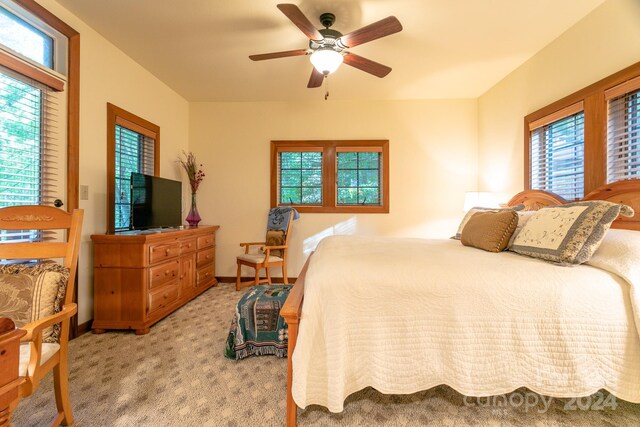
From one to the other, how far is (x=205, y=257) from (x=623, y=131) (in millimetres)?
4217

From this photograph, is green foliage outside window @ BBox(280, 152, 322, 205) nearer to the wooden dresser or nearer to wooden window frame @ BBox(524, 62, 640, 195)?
the wooden dresser

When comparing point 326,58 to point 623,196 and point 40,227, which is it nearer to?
point 40,227

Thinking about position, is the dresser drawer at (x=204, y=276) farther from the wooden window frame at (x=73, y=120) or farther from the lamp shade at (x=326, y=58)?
the lamp shade at (x=326, y=58)

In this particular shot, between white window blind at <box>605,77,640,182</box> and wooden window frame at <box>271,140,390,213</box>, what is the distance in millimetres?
2306

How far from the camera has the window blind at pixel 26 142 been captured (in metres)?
1.91

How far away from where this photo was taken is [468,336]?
50.3 inches

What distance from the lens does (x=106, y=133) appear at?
8.73ft

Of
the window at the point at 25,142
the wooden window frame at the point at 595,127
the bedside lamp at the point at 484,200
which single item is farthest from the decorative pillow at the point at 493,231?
the window at the point at 25,142

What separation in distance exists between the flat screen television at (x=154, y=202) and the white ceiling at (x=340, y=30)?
1.34 metres

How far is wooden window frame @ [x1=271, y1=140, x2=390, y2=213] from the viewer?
401 cm

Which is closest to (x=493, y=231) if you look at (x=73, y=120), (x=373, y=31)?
(x=373, y=31)

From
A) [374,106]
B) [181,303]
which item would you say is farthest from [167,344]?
[374,106]

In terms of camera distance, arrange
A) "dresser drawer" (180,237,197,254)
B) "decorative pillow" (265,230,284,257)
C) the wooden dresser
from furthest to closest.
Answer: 1. "decorative pillow" (265,230,284,257)
2. "dresser drawer" (180,237,197,254)
3. the wooden dresser

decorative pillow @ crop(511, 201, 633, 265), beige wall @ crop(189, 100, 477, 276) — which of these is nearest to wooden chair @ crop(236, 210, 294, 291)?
beige wall @ crop(189, 100, 477, 276)
